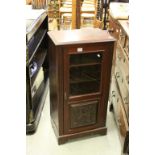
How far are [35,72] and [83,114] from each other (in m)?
0.94

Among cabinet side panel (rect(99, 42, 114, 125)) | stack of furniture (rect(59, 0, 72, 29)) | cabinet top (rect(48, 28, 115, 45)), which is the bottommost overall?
cabinet side panel (rect(99, 42, 114, 125))

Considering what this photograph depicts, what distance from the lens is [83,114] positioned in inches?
85.7

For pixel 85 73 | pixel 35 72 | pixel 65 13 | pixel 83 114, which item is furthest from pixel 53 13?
pixel 83 114

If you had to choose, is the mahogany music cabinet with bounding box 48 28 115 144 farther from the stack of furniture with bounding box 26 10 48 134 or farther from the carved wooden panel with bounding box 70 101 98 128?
the stack of furniture with bounding box 26 10 48 134

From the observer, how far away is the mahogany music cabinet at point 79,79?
189 centimetres

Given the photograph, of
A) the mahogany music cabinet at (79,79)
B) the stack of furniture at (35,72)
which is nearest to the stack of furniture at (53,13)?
the stack of furniture at (35,72)

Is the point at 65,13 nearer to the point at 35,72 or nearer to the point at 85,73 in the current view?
the point at 35,72

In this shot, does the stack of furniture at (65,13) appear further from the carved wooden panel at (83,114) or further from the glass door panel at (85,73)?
the carved wooden panel at (83,114)

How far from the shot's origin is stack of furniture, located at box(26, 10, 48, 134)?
227 cm

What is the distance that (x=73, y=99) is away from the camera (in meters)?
2.06

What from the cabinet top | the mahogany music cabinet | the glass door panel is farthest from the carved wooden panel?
the cabinet top
